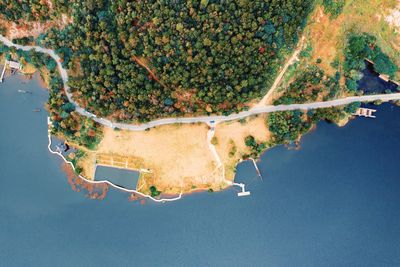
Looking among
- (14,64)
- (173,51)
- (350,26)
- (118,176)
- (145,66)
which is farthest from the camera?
(14,64)

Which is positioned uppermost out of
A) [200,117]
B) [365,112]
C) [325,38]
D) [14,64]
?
[325,38]

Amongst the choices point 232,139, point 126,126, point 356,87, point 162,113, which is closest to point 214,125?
point 232,139

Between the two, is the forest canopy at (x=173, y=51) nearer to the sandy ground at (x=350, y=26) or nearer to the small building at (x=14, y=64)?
the sandy ground at (x=350, y=26)

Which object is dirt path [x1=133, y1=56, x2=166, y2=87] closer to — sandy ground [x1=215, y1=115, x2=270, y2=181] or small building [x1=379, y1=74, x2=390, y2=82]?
sandy ground [x1=215, y1=115, x2=270, y2=181]

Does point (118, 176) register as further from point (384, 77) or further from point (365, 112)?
point (384, 77)

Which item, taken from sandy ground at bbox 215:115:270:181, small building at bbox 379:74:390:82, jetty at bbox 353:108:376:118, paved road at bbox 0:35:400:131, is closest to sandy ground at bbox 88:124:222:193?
paved road at bbox 0:35:400:131

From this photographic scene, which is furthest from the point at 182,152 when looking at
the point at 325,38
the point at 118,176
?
the point at 325,38
